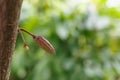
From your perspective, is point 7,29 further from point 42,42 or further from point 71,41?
point 71,41

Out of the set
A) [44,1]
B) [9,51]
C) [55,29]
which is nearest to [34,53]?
[55,29]

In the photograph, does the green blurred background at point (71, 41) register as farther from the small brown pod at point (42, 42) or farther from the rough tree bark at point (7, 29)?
the rough tree bark at point (7, 29)

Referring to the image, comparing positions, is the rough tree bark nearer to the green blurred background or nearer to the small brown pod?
the small brown pod

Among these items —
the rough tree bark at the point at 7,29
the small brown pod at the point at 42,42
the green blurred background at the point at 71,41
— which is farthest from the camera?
the green blurred background at the point at 71,41

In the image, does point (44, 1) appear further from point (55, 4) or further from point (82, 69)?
point (82, 69)

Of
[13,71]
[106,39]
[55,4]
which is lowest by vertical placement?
[13,71]

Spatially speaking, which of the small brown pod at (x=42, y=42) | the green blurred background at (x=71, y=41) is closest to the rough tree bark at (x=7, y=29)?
the small brown pod at (x=42, y=42)
